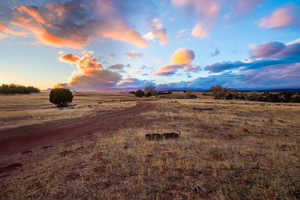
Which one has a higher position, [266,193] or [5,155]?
[266,193]

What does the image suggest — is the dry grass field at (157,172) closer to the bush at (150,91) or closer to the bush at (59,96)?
the bush at (59,96)

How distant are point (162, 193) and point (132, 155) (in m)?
3.20

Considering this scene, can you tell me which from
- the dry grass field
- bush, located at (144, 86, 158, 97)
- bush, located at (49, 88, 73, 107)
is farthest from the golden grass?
bush, located at (144, 86, 158, 97)

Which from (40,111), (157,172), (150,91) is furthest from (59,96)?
(150,91)

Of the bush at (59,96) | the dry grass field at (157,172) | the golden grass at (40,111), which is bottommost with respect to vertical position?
the golden grass at (40,111)

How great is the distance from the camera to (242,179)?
4.84 meters

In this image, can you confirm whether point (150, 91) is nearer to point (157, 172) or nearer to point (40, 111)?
point (40, 111)

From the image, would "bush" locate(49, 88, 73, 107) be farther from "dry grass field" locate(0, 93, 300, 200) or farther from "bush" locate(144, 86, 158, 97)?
Answer: "bush" locate(144, 86, 158, 97)

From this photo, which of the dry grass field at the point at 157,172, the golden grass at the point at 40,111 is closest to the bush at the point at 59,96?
the golden grass at the point at 40,111

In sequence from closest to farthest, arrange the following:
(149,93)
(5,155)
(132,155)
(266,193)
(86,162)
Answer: (266,193) < (86,162) < (132,155) < (5,155) < (149,93)

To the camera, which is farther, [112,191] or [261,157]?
[261,157]

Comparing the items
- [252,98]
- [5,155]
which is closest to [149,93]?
[252,98]

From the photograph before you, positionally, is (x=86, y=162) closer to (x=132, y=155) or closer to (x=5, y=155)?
(x=132, y=155)

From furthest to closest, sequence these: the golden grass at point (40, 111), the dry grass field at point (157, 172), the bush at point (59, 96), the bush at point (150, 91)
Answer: the bush at point (150, 91) < the bush at point (59, 96) < the golden grass at point (40, 111) < the dry grass field at point (157, 172)
